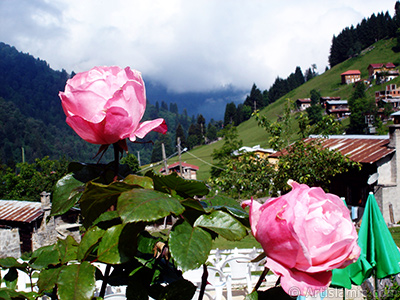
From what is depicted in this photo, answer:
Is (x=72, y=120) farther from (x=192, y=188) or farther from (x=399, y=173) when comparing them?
(x=399, y=173)

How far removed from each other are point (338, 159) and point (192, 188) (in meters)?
12.4

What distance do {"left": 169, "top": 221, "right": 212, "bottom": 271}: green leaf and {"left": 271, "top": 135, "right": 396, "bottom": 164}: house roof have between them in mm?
14138

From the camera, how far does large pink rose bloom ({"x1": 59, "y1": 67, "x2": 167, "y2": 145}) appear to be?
651 millimetres

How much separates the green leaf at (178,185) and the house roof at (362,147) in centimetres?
1407

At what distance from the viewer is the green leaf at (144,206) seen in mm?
498

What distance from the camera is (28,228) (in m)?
16.2

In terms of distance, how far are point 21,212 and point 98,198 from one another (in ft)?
61.0

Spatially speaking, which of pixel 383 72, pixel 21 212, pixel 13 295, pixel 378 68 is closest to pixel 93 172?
pixel 13 295

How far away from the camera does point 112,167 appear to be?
754mm

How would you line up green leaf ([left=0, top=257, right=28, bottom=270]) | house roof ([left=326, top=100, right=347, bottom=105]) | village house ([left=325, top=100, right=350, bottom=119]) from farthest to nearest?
house roof ([left=326, top=100, right=347, bottom=105]), village house ([left=325, top=100, right=350, bottom=119]), green leaf ([left=0, top=257, right=28, bottom=270])

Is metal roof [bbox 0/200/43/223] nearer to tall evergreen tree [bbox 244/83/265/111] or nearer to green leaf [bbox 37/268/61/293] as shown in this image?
green leaf [bbox 37/268/61/293]

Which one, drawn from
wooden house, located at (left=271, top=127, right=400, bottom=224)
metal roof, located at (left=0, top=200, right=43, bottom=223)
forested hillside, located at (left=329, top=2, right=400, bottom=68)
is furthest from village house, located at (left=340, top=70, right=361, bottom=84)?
metal roof, located at (left=0, top=200, right=43, bottom=223)

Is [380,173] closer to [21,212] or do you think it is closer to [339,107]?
[21,212]

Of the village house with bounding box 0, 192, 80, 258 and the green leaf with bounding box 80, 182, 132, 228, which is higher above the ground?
the green leaf with bounding box 80, 182, 132, 228
